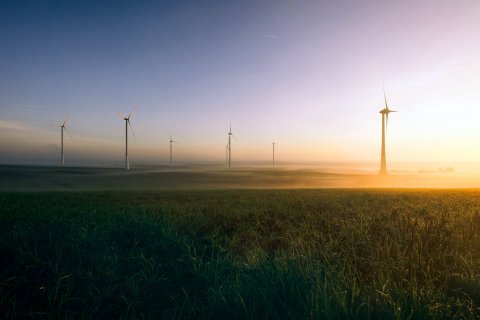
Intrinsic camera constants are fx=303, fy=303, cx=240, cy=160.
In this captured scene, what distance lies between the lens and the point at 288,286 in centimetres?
548

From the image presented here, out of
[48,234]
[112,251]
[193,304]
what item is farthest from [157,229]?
[193,304]

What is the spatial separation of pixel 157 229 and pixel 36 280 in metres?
3.87

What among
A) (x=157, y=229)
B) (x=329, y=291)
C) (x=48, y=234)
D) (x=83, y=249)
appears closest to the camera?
(x=329, y=291)

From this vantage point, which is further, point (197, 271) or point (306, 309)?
point (197, 271)

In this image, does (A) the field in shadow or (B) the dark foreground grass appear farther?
(A) the field in shadow

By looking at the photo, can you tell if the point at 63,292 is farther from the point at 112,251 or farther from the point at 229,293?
the point at 229,293

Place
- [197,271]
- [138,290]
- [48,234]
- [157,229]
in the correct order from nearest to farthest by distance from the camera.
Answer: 1. [138,290]
2. [197,271]
3. [48,234]
4. [157,229]

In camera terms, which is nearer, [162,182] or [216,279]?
[216,279]

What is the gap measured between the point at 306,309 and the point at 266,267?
1628mm

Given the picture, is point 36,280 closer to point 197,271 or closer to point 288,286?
point 197,271

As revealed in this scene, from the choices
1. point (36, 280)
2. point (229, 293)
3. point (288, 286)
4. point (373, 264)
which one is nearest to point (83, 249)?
point (36, 280)

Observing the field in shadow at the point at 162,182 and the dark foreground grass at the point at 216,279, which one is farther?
the field in shadow at the point at 162,182

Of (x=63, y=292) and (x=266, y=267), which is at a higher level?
(x=266, y=267)

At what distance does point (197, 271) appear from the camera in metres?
6.69
